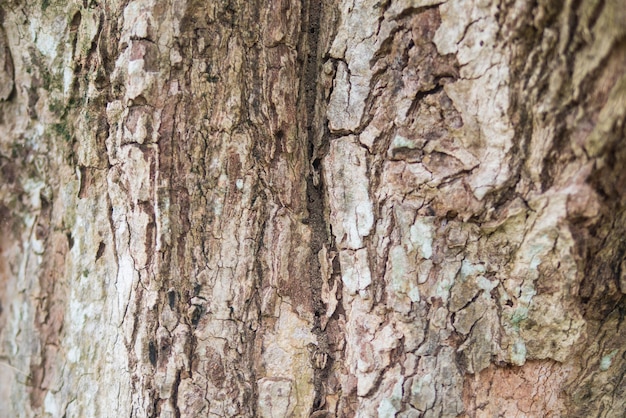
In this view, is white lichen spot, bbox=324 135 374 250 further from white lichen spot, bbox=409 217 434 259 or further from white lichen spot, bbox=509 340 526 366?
white lichen spot, bbox=509 340 526 366

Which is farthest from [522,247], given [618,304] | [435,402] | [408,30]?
[408,30]

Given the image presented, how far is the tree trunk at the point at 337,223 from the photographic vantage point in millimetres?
1132

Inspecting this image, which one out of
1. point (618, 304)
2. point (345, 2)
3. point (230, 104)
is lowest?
point (618, 304)

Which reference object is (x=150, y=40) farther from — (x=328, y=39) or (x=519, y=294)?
(x=519, y=294)

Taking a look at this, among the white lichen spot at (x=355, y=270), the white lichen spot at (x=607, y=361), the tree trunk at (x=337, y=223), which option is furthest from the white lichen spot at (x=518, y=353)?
the white lichen spot at (x=355, y=270)

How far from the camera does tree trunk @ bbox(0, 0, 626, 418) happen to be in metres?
1.13

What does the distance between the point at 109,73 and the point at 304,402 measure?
967mm

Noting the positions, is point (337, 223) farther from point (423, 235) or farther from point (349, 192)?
point (423, 235)

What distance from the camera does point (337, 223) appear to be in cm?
128

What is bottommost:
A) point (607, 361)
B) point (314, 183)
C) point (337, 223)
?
point (607, 361)

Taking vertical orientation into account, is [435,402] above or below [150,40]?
below

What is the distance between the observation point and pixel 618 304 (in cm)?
120

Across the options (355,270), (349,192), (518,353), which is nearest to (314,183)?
(349,192)

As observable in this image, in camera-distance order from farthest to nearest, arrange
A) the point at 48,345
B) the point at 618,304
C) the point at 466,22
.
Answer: the point at 48,345 → the point at 618,304 → the point at 466,22
